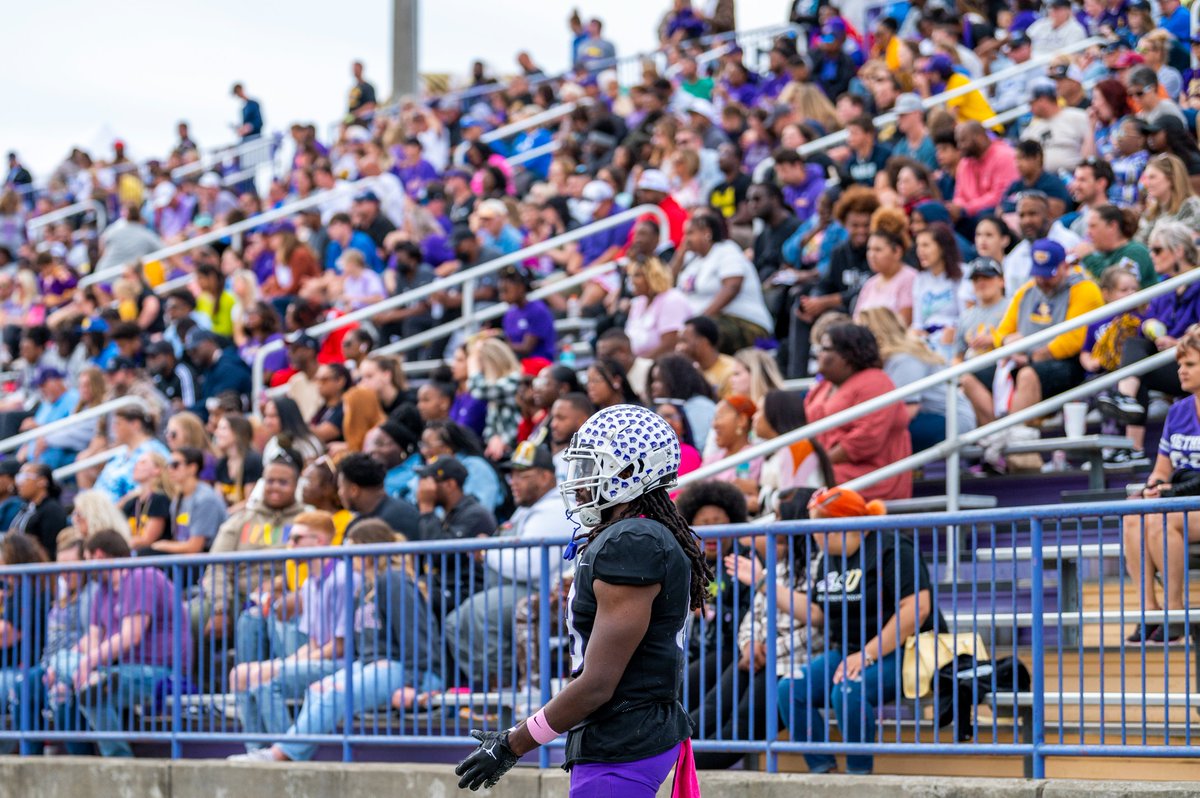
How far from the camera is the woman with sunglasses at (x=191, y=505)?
12266 mm

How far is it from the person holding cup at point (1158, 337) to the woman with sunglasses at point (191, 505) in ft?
19.1

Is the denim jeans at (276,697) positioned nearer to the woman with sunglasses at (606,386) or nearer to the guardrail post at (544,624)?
the guardrail post at (544,624)

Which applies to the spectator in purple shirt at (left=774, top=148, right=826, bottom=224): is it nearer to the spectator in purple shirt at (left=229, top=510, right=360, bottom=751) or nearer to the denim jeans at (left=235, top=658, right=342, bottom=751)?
the spectator in purple shirt at (left=229, top=510, right=360, bottom=751)

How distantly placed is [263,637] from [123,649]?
99 centimetres

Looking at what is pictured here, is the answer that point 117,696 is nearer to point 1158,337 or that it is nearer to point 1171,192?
point 1158,337

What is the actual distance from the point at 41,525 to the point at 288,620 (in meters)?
4.63

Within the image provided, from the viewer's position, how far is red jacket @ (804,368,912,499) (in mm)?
10031

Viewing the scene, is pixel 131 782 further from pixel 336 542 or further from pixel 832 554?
pixel 832 554

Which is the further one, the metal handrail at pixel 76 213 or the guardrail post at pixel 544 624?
the metal handrail at pixel 76 213

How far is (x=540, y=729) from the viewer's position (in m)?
5.08

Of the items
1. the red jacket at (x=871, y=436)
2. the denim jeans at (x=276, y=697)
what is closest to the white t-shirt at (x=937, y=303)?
the red jacket at (x=871, y=436)

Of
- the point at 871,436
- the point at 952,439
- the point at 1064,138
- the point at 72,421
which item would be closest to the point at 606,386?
the point at 871,436

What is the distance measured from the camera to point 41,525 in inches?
522

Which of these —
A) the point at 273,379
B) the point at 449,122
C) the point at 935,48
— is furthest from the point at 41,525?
the point at 449,122
